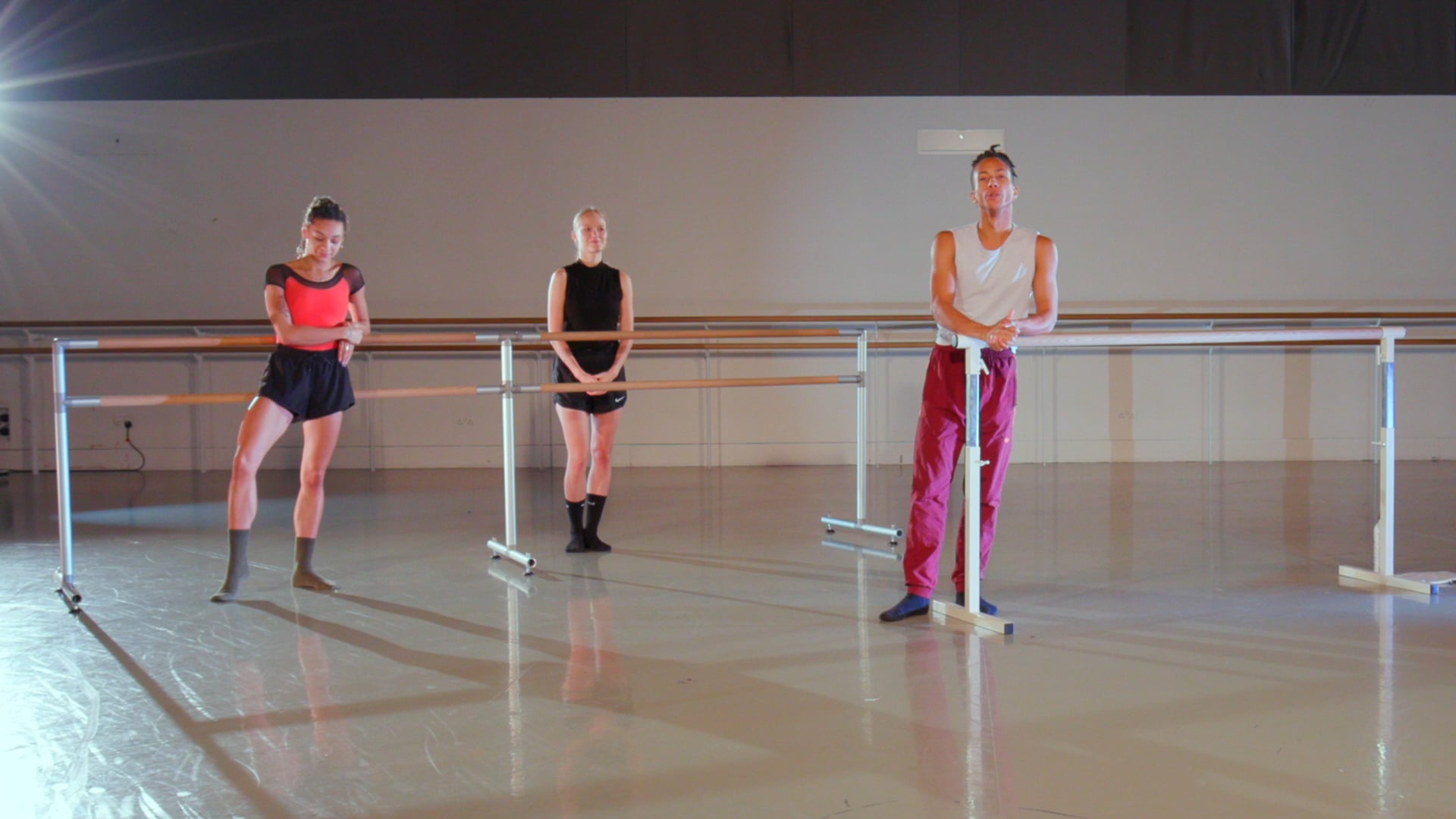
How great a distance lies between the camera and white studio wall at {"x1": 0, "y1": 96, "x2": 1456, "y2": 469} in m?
7.59

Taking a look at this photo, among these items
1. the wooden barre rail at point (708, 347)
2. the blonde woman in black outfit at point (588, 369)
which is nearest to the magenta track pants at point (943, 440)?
the blonde woman in black outfit at point (588, 369)

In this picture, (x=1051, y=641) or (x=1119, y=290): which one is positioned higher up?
(x=1119, y=290)

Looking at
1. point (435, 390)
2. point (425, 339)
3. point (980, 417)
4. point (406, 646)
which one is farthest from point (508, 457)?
point (980, 417)

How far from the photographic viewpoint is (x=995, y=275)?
298 centimetres

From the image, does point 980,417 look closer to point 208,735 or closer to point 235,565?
point 208,735

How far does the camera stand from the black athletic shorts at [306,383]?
3.38 metres

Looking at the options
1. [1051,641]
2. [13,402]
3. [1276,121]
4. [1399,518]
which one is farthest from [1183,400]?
[13,402]

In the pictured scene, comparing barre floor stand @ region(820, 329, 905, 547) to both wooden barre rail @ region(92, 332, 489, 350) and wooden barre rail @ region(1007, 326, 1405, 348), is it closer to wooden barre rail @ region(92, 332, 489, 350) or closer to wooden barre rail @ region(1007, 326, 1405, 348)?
wooden barre rail @ region(1007, 326, 1405, 348)

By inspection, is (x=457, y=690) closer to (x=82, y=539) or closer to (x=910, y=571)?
(x=910, y=571)

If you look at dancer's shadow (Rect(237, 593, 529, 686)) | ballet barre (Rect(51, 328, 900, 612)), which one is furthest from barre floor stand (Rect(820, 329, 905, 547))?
dancer's shadow (Rect(237, 593, 529, 686))

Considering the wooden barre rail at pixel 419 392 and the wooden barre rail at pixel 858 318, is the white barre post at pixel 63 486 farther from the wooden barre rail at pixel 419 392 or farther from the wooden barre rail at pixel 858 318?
the wooden barre rail at pixel 858 318

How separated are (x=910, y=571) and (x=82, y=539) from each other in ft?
11.3

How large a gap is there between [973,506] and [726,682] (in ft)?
2.95

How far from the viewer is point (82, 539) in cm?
452
